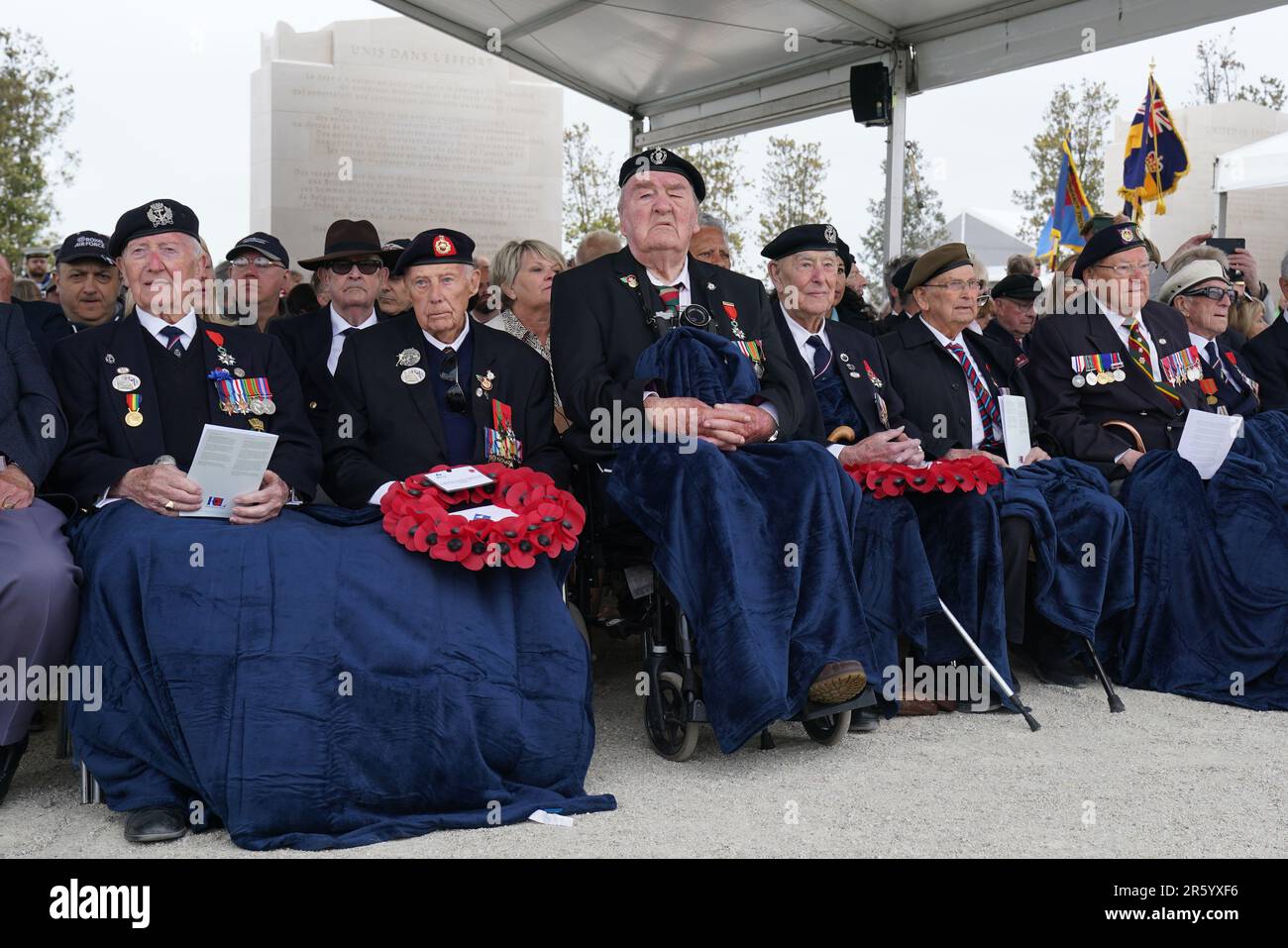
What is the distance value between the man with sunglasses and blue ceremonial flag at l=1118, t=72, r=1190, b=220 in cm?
670

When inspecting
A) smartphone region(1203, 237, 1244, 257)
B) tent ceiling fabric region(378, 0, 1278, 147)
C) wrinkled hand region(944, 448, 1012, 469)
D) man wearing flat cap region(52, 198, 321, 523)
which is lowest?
wrinkled hand region(944, 448, 1012, 469)

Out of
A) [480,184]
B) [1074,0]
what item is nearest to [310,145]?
[480,184]

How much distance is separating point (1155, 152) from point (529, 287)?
6.14m

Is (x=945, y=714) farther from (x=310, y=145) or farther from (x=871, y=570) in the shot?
(x=310, y=145)

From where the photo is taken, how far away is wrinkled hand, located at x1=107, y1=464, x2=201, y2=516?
11.2 feet

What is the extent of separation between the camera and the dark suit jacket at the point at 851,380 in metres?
4.45

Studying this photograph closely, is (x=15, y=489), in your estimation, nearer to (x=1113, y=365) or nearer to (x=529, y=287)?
(x=529, y=287)

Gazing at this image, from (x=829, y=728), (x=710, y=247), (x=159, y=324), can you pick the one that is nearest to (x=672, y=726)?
(x=829, y=728)

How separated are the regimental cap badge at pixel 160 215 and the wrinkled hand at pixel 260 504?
958mm

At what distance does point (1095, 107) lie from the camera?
22.4 meters

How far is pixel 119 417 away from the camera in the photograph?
12.2ft

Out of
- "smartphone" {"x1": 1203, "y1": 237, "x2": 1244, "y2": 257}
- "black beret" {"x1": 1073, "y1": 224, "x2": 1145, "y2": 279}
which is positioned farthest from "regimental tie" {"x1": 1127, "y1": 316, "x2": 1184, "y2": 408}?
"smartphone" {"x1": 1203, "y1": 237, "x2": 1244, "y2": 257}

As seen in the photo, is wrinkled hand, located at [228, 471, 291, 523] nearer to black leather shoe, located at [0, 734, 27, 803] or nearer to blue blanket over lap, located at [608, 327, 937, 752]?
black leather shoe, located at [0, 734, 27, 803]

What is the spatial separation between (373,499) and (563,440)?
715 millimetres
